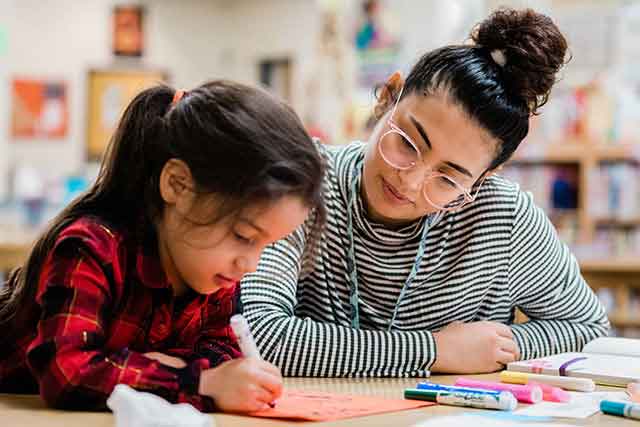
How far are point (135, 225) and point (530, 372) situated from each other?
1.82 ft

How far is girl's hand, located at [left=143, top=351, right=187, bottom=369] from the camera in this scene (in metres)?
1.00

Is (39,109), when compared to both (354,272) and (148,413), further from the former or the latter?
(148,413)

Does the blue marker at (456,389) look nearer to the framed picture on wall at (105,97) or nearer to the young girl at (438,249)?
the young girl at (438,249)

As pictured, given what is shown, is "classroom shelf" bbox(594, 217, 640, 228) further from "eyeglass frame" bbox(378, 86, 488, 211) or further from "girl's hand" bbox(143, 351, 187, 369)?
"girl's hand" bbox(143, 351, 187, 369)

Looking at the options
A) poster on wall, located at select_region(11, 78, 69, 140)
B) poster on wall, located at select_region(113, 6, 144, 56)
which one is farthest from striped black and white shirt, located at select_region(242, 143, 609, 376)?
poster on wall, located at select_region(113, 6, 144, 56)

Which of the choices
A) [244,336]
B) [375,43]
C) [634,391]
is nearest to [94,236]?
[244,336]

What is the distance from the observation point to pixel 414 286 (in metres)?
1.47

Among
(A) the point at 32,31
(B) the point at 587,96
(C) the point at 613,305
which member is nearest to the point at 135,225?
(C) the point at 613,305

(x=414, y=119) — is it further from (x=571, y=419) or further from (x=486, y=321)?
(x=571, y=419)

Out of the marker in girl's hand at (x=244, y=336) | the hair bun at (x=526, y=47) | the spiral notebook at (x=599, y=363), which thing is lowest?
the spiral notebook at (x=599, y=363)

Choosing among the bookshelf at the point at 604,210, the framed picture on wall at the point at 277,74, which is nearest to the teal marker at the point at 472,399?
the bookshelf at the point at 604,210

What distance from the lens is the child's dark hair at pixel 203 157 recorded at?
3.15 feet

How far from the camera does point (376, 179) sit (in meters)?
1.39

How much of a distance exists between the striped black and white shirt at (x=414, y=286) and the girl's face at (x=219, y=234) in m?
0.31
